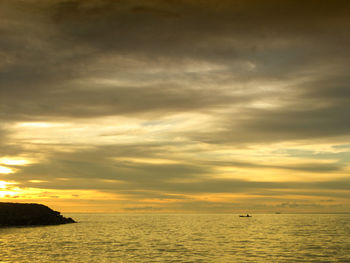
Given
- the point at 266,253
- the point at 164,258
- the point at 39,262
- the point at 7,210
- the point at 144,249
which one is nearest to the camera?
the point at 39,262

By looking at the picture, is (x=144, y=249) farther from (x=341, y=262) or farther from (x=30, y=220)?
(x=30, y=220)

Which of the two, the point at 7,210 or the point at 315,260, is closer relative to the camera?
the point at 315,260

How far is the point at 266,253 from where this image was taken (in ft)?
195

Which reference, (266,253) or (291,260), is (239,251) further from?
(291,260)

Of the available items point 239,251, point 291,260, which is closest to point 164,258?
point 239,251

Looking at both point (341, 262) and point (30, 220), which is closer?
point (341, 262)

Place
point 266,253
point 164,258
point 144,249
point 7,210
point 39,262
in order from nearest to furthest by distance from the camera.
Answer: point 39,262, point 164,258, point 266,253, point 144,249, point 7,210

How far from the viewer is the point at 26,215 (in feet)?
483

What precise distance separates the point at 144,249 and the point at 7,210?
10165 cm

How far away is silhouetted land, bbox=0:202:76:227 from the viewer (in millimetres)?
140625

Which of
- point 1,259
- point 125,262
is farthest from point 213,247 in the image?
point 1,259

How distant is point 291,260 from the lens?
53.0m

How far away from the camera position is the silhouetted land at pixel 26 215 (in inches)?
5536

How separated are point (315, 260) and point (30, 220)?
124 metres
